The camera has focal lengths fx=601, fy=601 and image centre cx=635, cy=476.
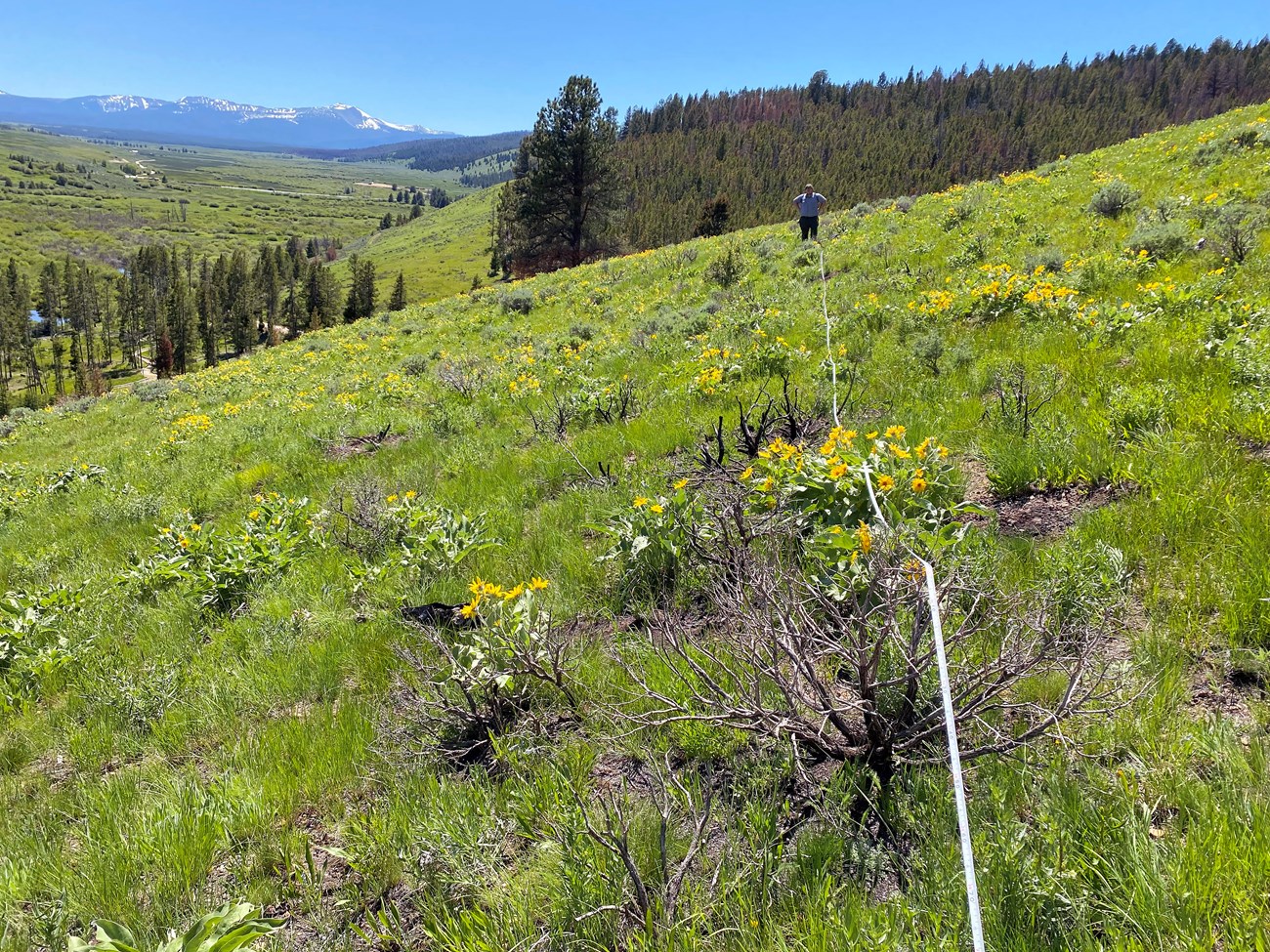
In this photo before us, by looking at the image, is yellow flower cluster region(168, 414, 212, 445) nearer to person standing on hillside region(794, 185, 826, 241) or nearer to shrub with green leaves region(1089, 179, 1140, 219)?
person standing on hillside region(794, 185, 826, 241)

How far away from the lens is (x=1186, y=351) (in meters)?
4.43

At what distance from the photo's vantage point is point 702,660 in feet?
9.71

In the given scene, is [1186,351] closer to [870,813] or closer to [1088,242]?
[870,813]

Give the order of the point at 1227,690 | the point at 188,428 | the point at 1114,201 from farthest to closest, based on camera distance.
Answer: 1. the point at 188,428
2. the point at 1114,201
3. the point at 1227,690

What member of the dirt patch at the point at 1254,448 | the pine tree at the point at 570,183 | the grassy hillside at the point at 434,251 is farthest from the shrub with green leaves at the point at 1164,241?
the grassy hillside at the point at 434,251

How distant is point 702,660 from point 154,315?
458 ft

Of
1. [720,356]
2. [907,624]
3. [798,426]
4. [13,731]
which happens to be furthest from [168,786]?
[720,356]

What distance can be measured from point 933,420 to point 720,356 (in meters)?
3.38

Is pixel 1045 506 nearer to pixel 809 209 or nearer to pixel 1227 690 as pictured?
pixel 1227 690

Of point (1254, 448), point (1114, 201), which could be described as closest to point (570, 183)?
point (1114, 201)

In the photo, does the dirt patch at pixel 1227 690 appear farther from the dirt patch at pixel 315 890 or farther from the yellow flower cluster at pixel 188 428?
the yellow flower cluster at pixel 188 428

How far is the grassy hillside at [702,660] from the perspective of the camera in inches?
72.1

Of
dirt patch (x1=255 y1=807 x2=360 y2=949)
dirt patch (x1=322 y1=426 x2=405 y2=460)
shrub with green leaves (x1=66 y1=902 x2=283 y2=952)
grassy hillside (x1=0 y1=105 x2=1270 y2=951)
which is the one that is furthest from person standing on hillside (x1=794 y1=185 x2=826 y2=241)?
shrub with green leaves (x1=66 y1=902 x2=283 y2=952)

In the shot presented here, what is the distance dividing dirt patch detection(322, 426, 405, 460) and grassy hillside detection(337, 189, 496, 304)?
332 ft
